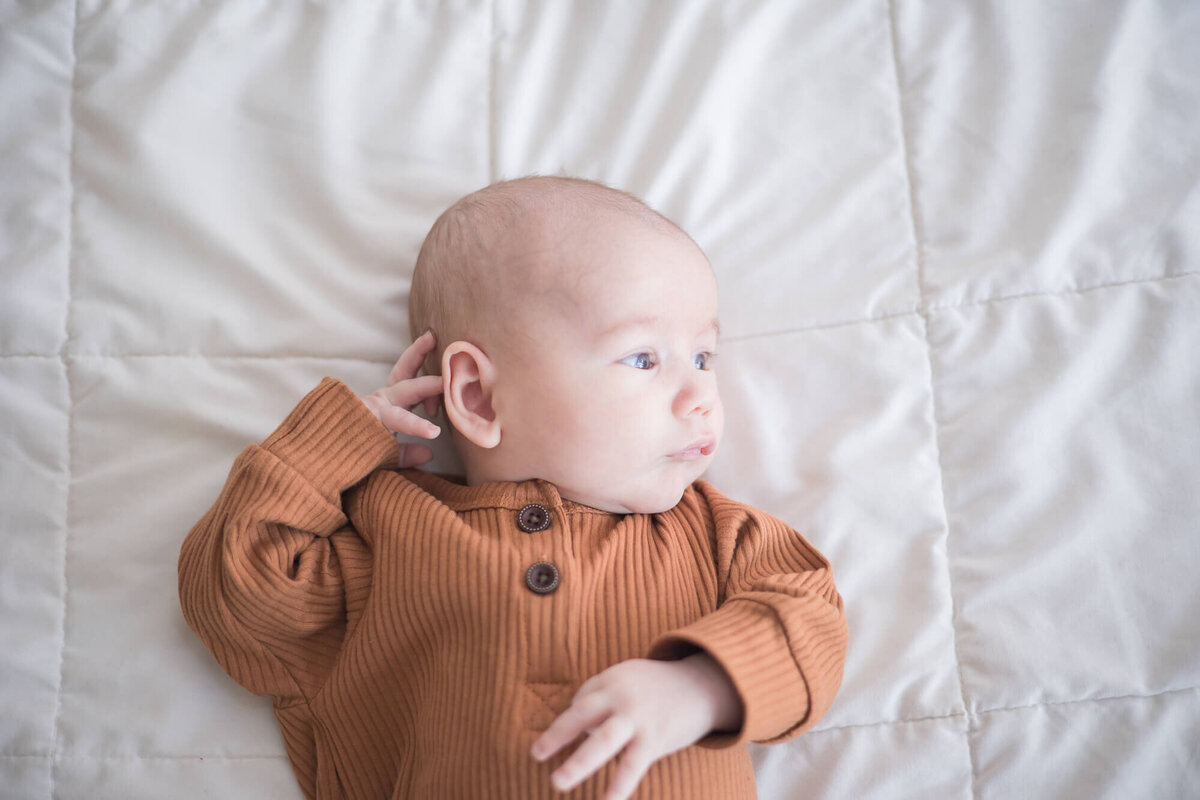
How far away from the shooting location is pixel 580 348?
3.45 feet

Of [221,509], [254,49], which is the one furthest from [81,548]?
[254,49]

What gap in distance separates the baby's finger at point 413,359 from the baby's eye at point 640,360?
0.86 ft

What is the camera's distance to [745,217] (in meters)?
1.32

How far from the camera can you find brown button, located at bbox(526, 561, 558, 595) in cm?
100

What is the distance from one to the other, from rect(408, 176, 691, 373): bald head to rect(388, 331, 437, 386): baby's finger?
0.04 feet

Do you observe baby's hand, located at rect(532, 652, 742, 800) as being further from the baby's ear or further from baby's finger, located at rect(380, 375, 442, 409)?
baby's finger, located at rect(380, 375, 442, 409)

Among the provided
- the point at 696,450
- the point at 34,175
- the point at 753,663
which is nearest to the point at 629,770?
the point at 753,663

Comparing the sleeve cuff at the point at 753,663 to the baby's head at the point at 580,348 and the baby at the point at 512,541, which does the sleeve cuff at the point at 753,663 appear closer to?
the baby at the point at 512,541

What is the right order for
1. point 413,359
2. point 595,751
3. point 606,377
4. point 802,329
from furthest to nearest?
1. point 802,329
2. point 413,359
3. point 606,377
4. point 595,751

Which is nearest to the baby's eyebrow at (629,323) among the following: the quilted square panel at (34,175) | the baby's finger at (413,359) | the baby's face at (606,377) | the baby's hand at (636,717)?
the baby's face at (606,377)

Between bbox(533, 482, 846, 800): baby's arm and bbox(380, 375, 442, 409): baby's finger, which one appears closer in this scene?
bbox(533, 482, 846, 800): baby's arm

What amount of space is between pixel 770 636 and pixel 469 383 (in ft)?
1.48

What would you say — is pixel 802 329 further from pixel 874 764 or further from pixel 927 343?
pixel 874 764

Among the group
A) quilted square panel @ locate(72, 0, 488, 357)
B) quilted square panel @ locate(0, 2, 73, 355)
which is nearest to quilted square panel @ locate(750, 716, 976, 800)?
quilted square panel @ locate(72, 0, 488, 357)
